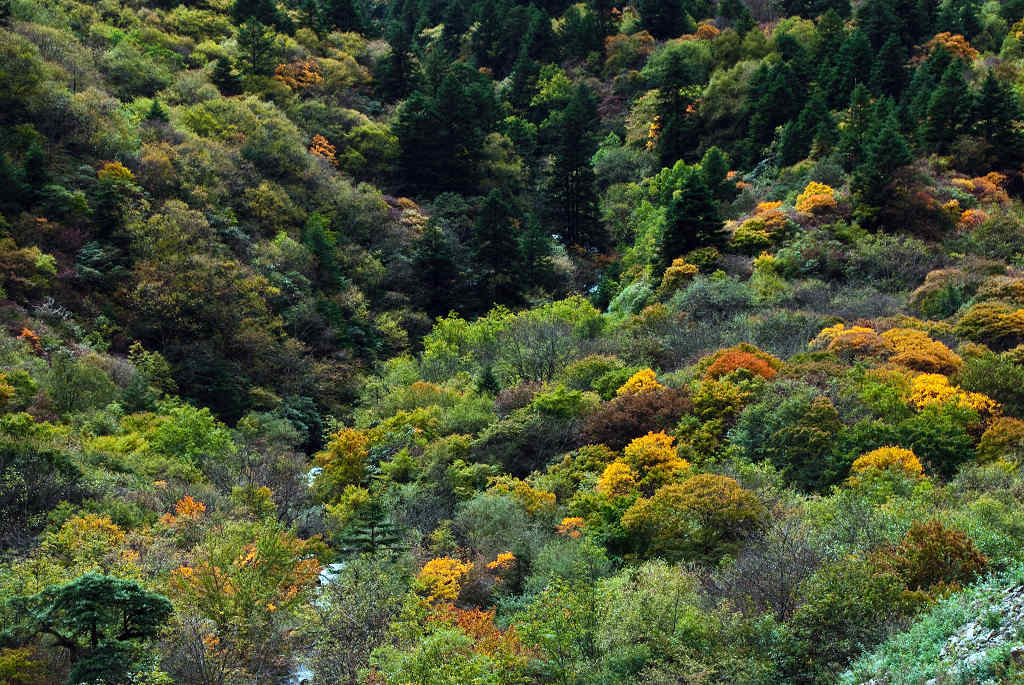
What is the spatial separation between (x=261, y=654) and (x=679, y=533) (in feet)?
32.5

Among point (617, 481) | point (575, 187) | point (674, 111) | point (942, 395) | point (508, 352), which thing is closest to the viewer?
point (942, 395)

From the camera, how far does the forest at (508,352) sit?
1535 centimetres

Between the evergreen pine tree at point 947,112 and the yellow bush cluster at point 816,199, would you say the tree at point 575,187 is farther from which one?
the evergreen pine tree at point 947,112

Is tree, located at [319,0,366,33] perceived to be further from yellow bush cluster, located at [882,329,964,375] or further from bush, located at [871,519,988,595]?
bush, located at [871,519,988,595]

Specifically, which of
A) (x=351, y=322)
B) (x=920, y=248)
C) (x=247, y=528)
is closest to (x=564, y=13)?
(x=351, y=322)

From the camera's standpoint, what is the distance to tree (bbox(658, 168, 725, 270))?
133 feet

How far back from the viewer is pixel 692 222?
4088 cm

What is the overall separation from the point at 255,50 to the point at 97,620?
53.8m

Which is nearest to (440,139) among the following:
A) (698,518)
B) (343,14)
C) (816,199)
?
(343,14)

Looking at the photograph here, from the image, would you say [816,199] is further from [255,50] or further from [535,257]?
[255,50]

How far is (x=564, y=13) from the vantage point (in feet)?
281

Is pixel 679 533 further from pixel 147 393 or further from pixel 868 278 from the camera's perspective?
pixel 147 393

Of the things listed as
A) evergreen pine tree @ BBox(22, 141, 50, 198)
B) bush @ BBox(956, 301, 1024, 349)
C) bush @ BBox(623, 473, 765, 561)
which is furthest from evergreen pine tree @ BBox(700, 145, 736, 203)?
evergreen pine tree @ BBox(22, 141, 50, 198)

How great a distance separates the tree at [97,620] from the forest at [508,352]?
0.34 ft
